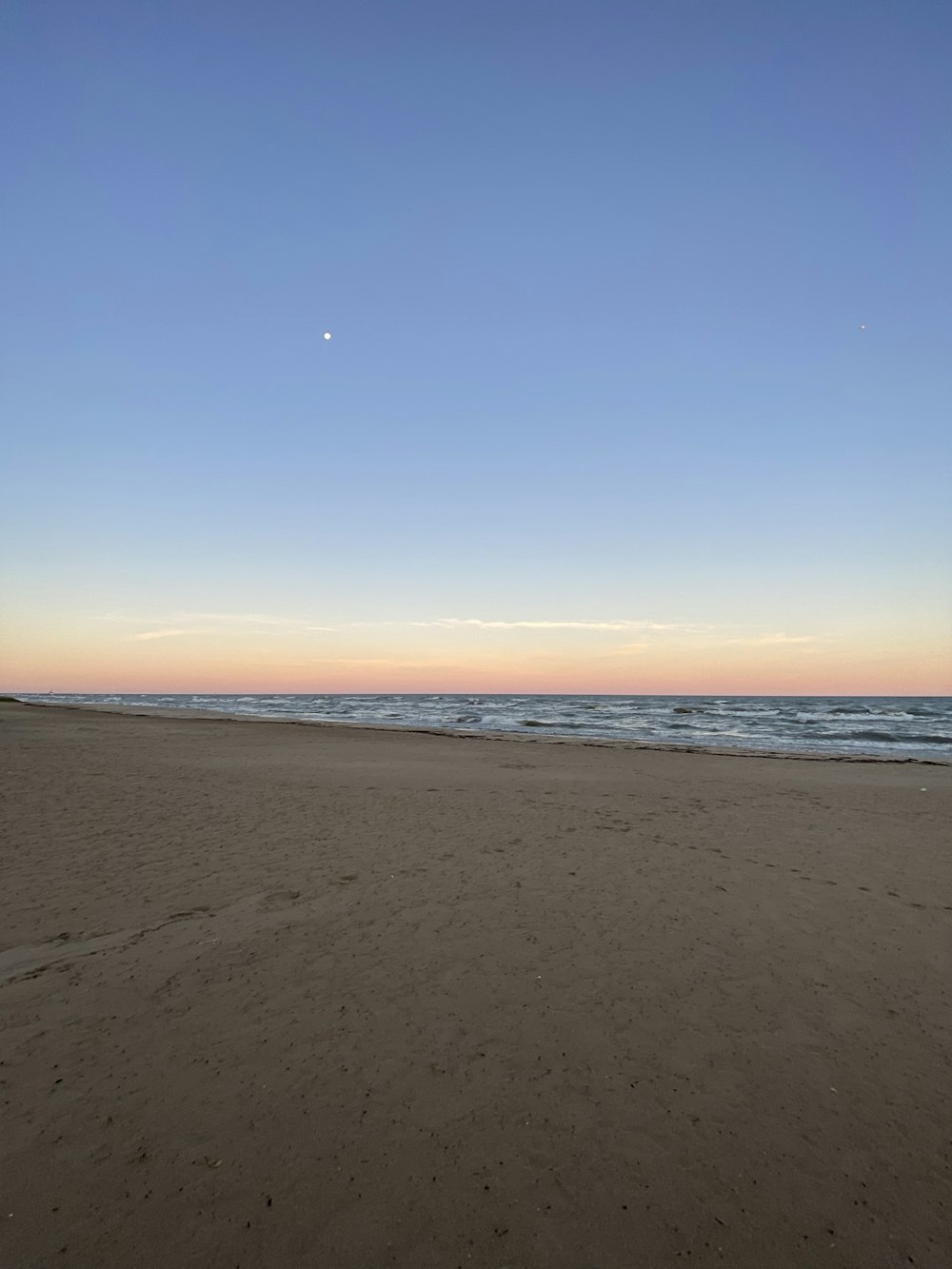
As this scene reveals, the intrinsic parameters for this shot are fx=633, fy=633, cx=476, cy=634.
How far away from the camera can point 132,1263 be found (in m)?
2.65

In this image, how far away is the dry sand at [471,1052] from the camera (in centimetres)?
287

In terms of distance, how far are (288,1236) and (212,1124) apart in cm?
88

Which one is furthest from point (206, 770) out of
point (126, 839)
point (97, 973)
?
point (97, 973)

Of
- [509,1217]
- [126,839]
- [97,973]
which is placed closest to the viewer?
[509,1217]

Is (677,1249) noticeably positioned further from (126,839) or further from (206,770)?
(206,770)

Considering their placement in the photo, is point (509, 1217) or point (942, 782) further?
point (942, 782)

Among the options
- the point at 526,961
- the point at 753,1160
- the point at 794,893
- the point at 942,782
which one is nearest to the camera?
the point at 753,1160

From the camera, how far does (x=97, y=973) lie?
5.07m

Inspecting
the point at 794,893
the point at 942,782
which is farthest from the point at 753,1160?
the point at 942,782

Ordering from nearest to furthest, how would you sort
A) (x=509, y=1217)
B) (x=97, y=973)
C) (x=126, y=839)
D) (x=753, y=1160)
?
(x=509, y=1217) < (x=753, y=1160) < (x=97, y=973) < (x=126, y=839)

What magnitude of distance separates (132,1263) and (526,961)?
3.38 m

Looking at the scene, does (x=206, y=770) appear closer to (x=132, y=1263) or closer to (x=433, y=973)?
(x=433, y=973)

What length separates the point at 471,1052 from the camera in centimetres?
414

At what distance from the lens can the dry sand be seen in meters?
2.87
